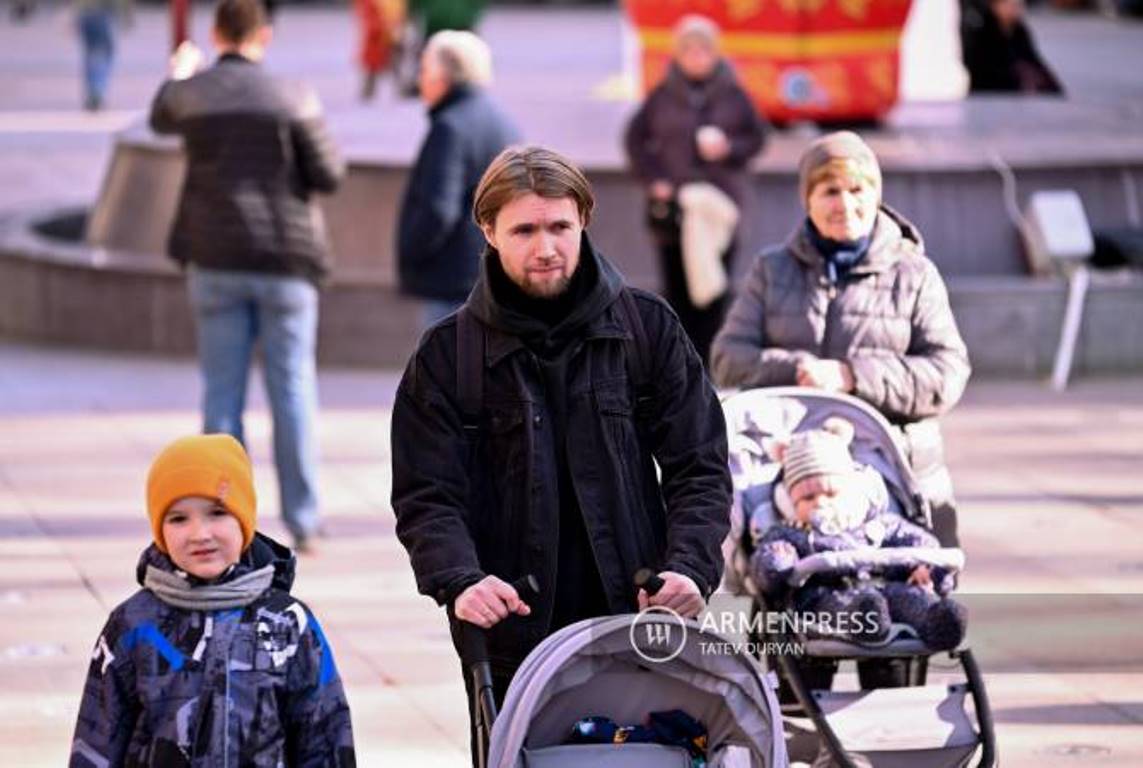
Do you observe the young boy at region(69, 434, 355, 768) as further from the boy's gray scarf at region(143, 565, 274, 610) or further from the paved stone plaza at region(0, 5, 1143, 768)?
the paved stone plaza at region(0, 5, 1143, 768)

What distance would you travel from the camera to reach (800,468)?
285 inches

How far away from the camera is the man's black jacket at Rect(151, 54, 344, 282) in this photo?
34.0 ft

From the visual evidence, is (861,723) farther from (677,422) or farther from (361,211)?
(361,211)

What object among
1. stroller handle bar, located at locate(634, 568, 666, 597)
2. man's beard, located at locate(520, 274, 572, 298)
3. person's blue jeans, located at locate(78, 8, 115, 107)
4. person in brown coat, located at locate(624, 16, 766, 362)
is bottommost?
person's blue jeans, located at locate(78, 8, 115, 107)

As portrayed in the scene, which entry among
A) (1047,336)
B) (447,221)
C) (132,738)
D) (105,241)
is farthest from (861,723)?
(105,241)

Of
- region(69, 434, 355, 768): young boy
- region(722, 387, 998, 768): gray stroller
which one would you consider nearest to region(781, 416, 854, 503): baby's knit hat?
region(722, 387, 998, 768): gray stroller

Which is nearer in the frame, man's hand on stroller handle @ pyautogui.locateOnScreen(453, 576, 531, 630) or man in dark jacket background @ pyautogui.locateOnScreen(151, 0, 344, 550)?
man's hand on stroller handle @ pyautogui.locateOnScreen(453, 576, 531, 630)

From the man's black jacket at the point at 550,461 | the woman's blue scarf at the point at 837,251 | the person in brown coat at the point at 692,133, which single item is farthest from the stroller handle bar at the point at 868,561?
the person in brown coat at the point at 692,133

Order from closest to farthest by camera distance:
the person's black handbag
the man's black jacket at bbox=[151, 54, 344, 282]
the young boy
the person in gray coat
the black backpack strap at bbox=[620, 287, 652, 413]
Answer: the young boy, the black backpack strap at bbox=[620, 287, 652, 413], the person in gray coat, the man's black jacket at bbox=[151, 54, 344, 282], the person's black handbag

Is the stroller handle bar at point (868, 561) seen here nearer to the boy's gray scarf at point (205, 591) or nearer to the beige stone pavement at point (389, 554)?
A: the beige stone pavement at point (389, 554)

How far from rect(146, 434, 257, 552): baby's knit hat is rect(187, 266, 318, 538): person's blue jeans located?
4870 millimetres

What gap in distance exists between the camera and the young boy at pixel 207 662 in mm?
5395

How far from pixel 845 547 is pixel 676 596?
5.62 ft

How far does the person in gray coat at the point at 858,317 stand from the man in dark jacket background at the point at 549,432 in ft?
6.52
